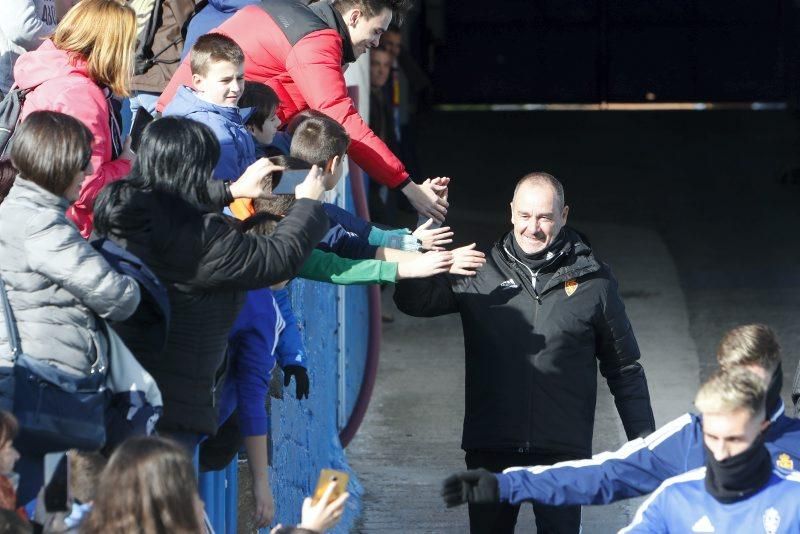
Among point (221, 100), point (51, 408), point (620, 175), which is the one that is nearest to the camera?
point (51, 408)

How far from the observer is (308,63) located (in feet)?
19.5

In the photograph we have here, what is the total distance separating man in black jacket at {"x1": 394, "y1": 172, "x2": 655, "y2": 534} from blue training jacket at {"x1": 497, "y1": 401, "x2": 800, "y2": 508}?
1.26 metres

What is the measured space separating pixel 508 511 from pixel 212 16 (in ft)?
8.30

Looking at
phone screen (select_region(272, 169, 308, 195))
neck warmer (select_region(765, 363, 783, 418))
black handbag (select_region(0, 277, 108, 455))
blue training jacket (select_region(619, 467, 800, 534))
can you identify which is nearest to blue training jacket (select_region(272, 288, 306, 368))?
phone screen (select_region(272, 169, 308, 195))

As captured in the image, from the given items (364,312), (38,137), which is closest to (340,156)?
(38,137)

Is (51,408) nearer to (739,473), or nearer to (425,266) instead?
(425,266)

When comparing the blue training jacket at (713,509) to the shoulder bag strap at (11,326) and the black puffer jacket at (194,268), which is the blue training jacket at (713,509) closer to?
the black puffer jacket at (194,268)

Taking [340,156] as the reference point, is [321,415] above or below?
below

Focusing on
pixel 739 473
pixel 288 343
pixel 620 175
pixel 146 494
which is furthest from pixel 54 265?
pixel 620 175

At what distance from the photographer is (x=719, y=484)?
407cm

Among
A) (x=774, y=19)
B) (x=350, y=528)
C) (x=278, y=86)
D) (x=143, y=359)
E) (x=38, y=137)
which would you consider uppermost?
(x=774, y=19)

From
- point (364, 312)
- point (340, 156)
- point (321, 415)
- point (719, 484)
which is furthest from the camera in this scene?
point (364, 312)

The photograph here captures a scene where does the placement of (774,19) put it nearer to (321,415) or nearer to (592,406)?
(321,415)

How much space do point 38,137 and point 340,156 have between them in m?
1.36
